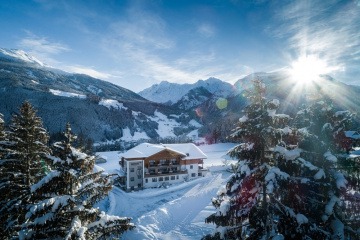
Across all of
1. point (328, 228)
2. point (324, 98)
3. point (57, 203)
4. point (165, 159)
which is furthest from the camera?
point (165, 159)

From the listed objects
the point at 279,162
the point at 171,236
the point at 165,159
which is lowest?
the point at 171,236

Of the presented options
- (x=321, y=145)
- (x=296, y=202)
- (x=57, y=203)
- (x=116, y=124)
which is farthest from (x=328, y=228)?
(x=116, y=124)

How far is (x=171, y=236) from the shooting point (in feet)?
87.8

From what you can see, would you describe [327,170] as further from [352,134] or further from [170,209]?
[170,209]

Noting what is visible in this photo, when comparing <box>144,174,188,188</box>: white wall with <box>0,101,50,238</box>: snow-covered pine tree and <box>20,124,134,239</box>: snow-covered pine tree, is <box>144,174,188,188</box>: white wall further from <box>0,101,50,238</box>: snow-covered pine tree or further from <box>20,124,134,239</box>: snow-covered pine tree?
<box>20,124,134,239</box>: snow-covered pine tree

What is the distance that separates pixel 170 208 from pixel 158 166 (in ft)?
46.6

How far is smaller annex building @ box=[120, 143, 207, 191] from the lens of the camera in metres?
45.3

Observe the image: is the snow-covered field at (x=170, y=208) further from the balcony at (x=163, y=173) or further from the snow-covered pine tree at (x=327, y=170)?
the snow-covered pine tree at (x=327, y=170)

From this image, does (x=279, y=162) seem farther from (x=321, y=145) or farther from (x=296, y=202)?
(x=321, y=145)

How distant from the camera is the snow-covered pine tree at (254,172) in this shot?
982 cm

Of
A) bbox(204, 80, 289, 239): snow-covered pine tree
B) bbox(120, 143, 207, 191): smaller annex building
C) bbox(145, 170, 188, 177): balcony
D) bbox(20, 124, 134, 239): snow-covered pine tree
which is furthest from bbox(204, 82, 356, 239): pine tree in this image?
bbox(145, 170, 188, 177): balcony

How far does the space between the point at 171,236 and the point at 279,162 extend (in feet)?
68.0

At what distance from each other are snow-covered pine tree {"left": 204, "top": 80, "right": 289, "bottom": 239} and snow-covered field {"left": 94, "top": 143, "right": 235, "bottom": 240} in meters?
17.4

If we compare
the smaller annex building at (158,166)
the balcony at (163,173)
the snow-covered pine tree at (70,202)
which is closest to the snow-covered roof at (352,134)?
the snow-covered pine tree at (70,202)
